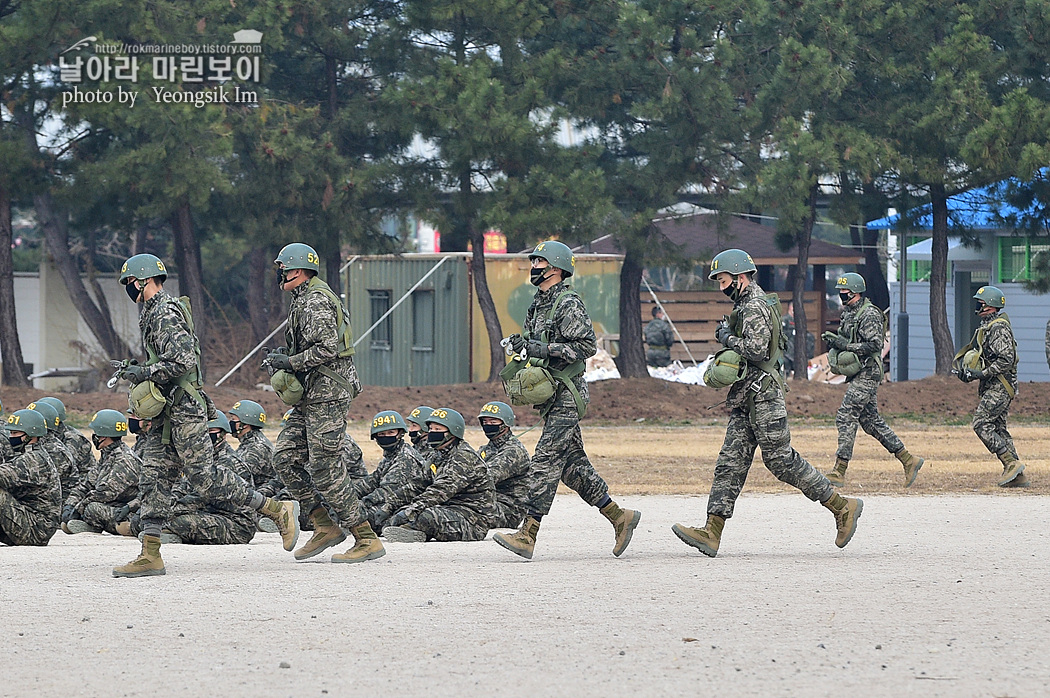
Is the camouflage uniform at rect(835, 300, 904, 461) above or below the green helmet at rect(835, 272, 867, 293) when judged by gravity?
below

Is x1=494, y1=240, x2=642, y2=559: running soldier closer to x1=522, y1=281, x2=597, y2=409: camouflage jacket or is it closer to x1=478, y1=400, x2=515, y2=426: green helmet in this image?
x1=522, y1=281, x2=597, y2=409: camouflage jacket

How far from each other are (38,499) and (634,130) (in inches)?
691

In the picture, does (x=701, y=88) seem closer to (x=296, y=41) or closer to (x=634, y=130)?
(x=634, y=130)

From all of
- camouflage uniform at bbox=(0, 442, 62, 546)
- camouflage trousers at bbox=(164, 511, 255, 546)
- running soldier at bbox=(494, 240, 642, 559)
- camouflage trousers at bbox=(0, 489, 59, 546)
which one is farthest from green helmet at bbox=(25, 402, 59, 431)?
running soldier at bbox=(494, 240, 642, 559)

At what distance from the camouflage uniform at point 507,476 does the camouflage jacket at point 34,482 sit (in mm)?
2971

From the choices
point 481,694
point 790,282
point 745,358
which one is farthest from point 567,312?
point 790,282

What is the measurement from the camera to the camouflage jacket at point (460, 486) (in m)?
9.98

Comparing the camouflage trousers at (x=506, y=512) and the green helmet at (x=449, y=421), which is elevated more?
the green helmet at (x=449, y=421)

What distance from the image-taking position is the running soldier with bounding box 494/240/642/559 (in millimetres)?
8836

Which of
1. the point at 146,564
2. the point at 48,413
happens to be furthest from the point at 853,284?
the point at 146,564

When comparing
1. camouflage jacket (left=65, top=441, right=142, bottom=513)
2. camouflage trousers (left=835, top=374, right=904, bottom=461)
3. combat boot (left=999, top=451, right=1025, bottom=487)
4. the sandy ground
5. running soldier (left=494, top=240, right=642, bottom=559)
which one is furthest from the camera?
camouflage trousers (left=835, top=374, right=904, bottom=461)

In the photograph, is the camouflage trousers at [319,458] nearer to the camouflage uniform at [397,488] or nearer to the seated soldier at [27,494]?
the camouflage uniform at [397,488]

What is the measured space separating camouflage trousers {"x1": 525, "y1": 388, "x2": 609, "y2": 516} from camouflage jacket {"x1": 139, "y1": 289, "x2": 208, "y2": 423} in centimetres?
195

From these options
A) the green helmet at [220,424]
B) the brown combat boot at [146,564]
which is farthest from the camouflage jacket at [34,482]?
the brown combat boot at [146,564]
